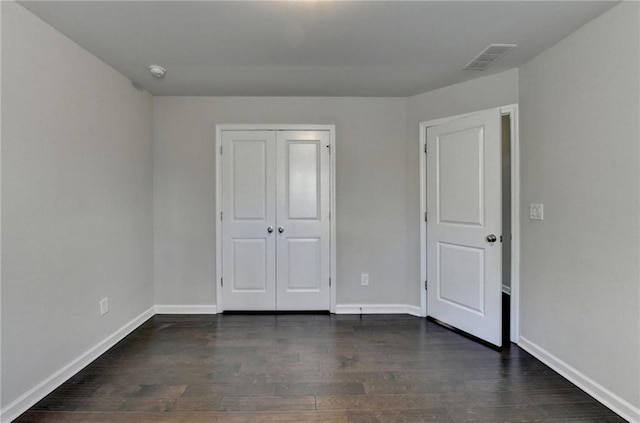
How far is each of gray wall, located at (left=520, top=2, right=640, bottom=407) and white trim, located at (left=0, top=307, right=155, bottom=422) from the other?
3.34 m

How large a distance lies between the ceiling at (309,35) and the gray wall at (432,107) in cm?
12

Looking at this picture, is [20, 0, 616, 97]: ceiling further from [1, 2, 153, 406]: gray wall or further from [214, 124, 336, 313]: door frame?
[214, 124, 336, 313]: door frame

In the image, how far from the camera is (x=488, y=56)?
232cm

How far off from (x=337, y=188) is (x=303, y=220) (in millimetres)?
489

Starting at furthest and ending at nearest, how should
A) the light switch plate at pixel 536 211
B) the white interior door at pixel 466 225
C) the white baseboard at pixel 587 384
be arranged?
the white interior door at pixel 466 225, the light switch plate at pixel 536 211, the white baseboard at pixel 587 384

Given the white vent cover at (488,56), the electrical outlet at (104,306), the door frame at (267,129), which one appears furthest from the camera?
the door frame at (267,129)

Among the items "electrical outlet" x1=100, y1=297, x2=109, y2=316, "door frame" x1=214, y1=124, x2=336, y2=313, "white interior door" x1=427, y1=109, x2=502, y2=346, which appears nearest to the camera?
"electrical outlet" x1=100, y1=297, x2=109, y2=316

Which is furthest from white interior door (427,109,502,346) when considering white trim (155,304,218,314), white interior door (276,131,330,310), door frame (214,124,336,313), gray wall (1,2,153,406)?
gray wall (1,2,153,406)

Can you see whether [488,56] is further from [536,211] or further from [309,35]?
[309,35]

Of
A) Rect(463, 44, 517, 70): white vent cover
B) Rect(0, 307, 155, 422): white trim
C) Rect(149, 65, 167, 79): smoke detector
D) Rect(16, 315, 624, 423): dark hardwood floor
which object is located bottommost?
Rect(16, 315, 624, 423): dark hardwood floor

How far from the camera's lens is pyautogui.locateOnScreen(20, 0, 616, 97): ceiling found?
1.74 meters

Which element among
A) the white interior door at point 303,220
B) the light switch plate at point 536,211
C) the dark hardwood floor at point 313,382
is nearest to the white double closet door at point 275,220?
the white interior door at point 303,220

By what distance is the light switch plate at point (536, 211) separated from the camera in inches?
91.0

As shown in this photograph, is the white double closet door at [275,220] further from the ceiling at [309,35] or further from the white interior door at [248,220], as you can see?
the ceiling at [309,35]
